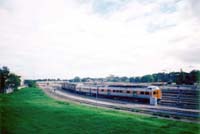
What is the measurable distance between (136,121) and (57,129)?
8156mm

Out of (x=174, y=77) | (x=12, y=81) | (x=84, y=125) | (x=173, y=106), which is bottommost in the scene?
(x=84, y=125)

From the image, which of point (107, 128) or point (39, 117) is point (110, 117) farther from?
point (39, 117)

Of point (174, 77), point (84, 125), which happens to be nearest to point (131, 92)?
point (84, 125)

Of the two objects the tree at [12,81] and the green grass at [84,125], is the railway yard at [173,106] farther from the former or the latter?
the tree at [12,81]

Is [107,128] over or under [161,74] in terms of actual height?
under

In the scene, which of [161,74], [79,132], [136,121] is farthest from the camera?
[161,74]

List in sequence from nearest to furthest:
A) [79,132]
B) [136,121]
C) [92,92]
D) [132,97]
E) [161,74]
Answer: [79,132] < [136,121] < [132,97] < [92,92] < [161,74]

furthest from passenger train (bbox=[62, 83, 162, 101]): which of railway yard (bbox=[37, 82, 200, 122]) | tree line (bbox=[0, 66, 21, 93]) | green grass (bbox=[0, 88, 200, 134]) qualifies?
tree line (bbox=[0, 66, 21, 93])

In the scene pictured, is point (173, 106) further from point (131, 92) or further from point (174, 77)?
point (174, 77)

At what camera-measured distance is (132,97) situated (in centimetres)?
3662

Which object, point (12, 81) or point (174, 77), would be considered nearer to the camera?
point (174, 77)

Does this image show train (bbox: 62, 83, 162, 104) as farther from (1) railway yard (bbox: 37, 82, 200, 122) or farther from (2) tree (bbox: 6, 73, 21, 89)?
(2) tree (bbox: 6, 73, 21, 89)

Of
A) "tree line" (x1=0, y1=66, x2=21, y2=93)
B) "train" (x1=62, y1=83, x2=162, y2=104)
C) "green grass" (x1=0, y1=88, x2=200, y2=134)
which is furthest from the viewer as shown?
"tree line" (x1=0, y1=66, x2=21, y2=93)

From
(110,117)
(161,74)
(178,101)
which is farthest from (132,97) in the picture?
(161,74)
